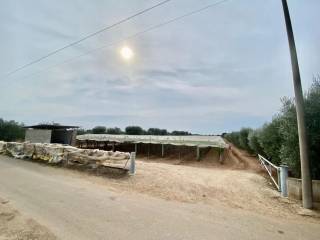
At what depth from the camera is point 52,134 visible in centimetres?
2711

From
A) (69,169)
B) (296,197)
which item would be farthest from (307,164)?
(69,169)

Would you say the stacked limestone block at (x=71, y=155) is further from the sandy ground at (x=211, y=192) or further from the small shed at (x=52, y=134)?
the small shed at (x=52, y=134)

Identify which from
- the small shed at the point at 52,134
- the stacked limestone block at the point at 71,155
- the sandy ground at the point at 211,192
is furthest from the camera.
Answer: the small shed at the point at 52,134

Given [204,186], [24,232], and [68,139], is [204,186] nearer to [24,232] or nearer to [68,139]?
[24,232]

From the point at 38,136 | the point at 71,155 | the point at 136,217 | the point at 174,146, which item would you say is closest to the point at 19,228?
the point at 136,217

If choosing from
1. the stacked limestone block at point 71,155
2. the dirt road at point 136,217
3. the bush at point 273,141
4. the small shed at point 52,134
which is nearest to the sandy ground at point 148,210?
the dirt road at point 136,217

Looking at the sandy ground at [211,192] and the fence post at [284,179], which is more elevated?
the fence post at [284,179]

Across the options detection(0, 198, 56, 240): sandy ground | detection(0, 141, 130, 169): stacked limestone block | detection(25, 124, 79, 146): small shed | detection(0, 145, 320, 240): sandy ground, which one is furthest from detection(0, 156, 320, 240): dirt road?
detection(25, 124, 79, 146): small shed

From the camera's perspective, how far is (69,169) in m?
11.5

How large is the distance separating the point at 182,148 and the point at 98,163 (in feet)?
37.5

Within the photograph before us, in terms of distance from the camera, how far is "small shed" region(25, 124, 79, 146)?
2558 centimetres

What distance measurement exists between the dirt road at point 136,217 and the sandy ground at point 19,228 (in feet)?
0.47

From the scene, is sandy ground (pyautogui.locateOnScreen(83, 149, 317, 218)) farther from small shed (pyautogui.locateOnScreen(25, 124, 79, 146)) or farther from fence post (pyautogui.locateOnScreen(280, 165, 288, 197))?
small shed (pyautogui.locateOnScreen(25, 124, 79, 146))

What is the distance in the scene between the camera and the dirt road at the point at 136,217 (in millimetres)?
4102
